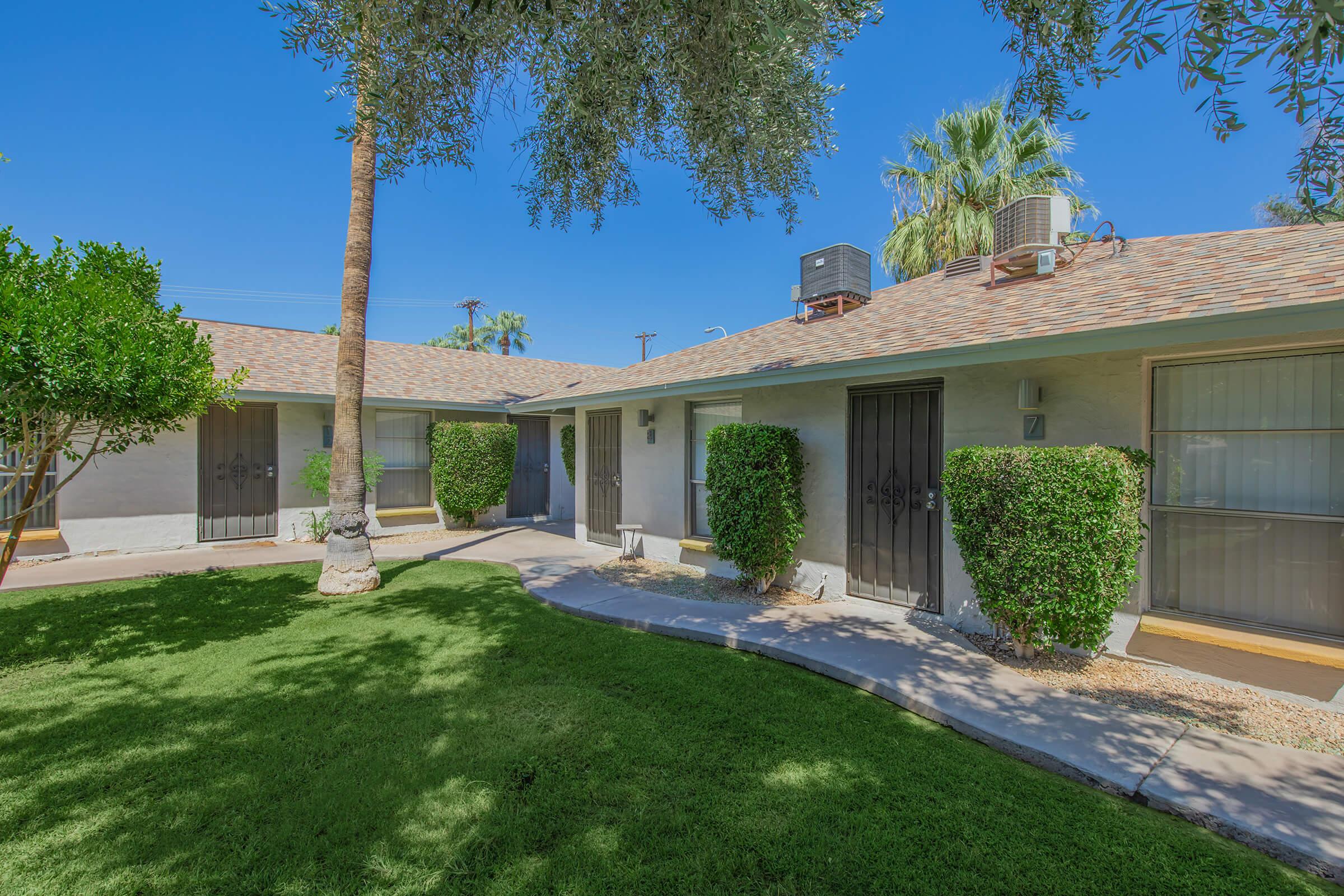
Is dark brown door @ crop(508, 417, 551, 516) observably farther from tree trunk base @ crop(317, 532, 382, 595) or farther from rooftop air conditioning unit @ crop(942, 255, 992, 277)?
rooftop air conditioning unit @ crop(942, 255, 992, 277)

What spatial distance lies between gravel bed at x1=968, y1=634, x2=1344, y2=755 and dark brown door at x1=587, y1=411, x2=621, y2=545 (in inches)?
268

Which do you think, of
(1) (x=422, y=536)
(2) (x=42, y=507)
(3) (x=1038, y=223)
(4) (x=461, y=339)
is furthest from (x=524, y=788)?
(4) (x=461, y=339)

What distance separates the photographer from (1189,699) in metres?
4.00

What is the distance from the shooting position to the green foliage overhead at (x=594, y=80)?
3.65 metres

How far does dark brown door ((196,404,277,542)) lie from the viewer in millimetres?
10078

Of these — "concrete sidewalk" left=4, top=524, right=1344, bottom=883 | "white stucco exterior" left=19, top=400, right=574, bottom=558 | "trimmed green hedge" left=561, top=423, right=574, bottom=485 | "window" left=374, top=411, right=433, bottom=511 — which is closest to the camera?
"concrete sidewalk" left=4, top=524, right=1344, bottom=883

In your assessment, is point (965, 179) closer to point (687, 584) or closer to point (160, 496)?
point (687, 584)

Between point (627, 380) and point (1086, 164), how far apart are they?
39.3ft

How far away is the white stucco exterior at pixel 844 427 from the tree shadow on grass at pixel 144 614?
5.07 meters

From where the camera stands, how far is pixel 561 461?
15.0m

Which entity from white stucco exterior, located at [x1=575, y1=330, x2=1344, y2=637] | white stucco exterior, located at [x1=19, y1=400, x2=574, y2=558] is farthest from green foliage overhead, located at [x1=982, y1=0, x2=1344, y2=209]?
white stucco exterior, located at [x1=19, y1=400, x2=574, y2=558]

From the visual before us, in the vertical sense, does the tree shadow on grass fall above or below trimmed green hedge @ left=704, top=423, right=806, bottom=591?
below

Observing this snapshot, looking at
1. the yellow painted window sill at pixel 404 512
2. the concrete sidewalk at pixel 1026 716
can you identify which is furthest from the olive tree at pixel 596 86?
the yellow painted window sill at pixel 404 512

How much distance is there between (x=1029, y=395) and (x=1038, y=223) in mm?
3185
